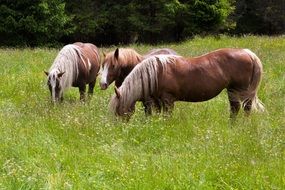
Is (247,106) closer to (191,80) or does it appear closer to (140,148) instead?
(191,80)

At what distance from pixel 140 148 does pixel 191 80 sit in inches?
64.2

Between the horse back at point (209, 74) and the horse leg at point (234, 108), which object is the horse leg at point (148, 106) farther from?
the horse leg at point (234, 108)

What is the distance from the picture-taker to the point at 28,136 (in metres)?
6.47

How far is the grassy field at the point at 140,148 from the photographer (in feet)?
15.8

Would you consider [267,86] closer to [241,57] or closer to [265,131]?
[241,57]

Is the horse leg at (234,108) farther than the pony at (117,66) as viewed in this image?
No

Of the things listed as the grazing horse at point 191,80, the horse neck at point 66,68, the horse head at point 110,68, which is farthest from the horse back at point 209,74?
the horse neck at point 66,68

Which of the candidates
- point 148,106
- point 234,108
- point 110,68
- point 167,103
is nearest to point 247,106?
point 234,108

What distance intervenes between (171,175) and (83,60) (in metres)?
5.34

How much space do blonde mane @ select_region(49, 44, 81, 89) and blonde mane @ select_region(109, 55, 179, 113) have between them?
226cm

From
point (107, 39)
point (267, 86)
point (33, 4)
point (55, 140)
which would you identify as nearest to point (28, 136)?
point (55, 140)

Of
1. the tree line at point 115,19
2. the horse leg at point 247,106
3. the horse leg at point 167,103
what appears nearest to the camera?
the horse leg at point 167,103

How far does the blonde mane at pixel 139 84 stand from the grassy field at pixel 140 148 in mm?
292

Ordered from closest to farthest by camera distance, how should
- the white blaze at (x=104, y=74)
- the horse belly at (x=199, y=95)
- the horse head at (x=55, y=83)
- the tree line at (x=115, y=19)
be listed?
the horse belly at (x=199, y=95) → the white blaze at (x=104, y=74) → the horse head at (x=55, y=83) → the tree line at (x=115, y=19)
